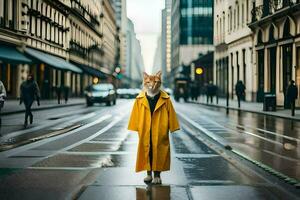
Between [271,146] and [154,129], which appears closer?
[154,129]

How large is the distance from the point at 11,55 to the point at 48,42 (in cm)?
1499

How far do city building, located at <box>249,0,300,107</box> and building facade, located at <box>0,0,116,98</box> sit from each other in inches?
663

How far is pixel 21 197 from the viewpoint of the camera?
6.62m

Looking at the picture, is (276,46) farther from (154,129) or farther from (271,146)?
(154,129)

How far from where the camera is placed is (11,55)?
35.5 meters

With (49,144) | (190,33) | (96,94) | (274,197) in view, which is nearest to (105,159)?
(49,144)

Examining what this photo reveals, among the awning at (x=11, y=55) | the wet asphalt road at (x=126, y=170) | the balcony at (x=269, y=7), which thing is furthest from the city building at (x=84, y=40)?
the wet asphalt road at (x=126, y=170)

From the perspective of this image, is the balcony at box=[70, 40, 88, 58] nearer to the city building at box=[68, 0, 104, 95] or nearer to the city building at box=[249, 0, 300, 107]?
the city building at box=[68, 0, 104, 95]

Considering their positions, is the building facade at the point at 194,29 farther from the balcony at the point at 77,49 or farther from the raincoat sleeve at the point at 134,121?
the raincoat sleeve at the point at 134,121

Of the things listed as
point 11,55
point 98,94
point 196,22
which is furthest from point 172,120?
point 196,22

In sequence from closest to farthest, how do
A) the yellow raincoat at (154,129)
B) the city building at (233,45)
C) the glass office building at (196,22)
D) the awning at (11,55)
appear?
the yellow raincoat at (154,129), the awning at (11,55), the city building at (233,45), the glass office building at (196,22)

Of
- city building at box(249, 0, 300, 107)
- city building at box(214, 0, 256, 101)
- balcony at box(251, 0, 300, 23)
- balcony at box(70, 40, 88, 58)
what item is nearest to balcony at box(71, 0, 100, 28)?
balcony at box(70, 40, 88, 58)

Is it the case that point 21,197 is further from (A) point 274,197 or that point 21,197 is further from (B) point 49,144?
(B) point 49,144

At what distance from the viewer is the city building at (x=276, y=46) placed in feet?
109
